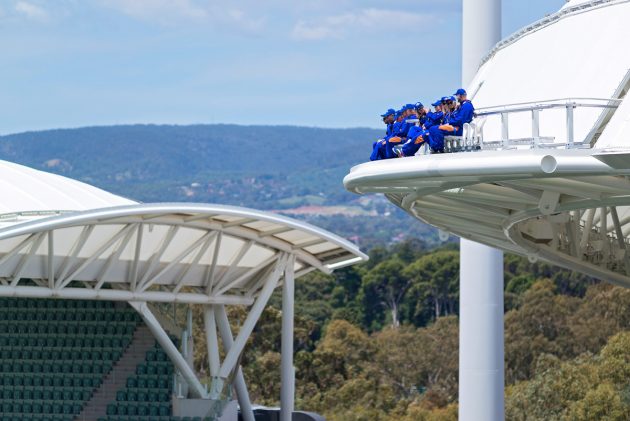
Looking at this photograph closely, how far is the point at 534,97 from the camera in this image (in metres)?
23.7

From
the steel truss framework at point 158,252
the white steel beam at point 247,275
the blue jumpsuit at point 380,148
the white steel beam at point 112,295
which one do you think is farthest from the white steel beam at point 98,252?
the blue jumpsuit at point 380,148

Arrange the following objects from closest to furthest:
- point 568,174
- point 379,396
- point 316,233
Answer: point 568,174
point 316,233
point 379,396

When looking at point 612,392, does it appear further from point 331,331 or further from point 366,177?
point 366,177

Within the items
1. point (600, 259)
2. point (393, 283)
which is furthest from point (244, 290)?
point (393, 283)

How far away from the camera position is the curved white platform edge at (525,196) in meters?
21.0

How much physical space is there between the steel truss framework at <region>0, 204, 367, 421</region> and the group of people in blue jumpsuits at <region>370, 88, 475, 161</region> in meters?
21.3

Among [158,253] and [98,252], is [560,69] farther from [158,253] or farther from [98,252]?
[158,253]

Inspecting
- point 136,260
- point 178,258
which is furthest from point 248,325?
point 136,260

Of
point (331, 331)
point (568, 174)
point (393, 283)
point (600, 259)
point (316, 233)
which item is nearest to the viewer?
point (568, 174)

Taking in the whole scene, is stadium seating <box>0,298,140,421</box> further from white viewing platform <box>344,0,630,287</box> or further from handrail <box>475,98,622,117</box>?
handrail <box>475,98,622,117</box>

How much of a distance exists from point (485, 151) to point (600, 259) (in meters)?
9.42

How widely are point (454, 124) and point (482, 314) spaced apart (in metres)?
17.2

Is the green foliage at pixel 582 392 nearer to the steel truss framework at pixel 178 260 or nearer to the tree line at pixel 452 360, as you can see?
the tree line at pixel 452 360

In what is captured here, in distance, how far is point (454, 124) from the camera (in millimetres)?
23297
